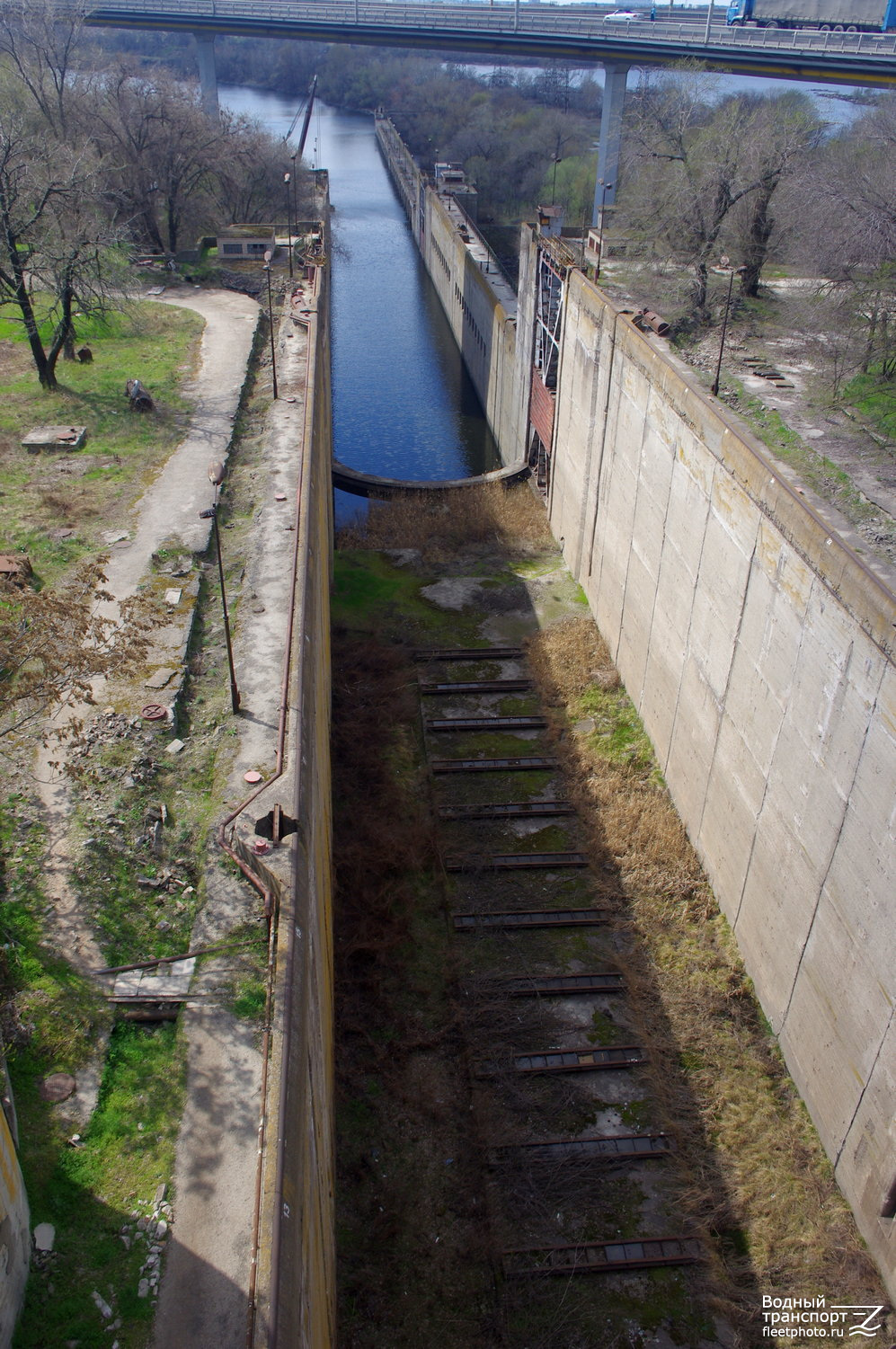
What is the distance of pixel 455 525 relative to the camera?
30250mm

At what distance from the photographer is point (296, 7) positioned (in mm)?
74062

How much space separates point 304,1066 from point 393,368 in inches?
1818

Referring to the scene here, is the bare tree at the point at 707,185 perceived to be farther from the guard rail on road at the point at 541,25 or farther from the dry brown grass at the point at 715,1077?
the guard rail on road at the point at 541,25

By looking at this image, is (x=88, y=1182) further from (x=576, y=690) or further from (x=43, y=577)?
(x=576, y=690)

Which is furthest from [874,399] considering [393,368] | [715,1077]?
[393,368]

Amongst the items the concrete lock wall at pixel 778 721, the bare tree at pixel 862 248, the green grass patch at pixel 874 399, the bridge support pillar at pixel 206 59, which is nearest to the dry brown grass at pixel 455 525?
the concrete lock wall at pixel 778 721

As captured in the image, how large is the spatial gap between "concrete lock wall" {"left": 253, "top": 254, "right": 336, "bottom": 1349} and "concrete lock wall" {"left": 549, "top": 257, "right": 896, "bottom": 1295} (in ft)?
21.5

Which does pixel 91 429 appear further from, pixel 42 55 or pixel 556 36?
pixel 556 36

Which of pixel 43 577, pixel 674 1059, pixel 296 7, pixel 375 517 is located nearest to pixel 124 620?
pixel 43 577

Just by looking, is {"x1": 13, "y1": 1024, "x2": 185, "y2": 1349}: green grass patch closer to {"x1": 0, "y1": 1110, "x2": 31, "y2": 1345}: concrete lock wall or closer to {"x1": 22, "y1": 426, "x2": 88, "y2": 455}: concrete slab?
{"x1": 0, "y1": 1110, "x2": 31, "y2": 1345}: concrete lock wall

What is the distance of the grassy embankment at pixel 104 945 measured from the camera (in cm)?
795

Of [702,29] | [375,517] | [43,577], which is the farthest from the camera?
[702,29]

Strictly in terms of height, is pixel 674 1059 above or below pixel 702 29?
below

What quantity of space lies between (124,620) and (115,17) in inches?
2782
